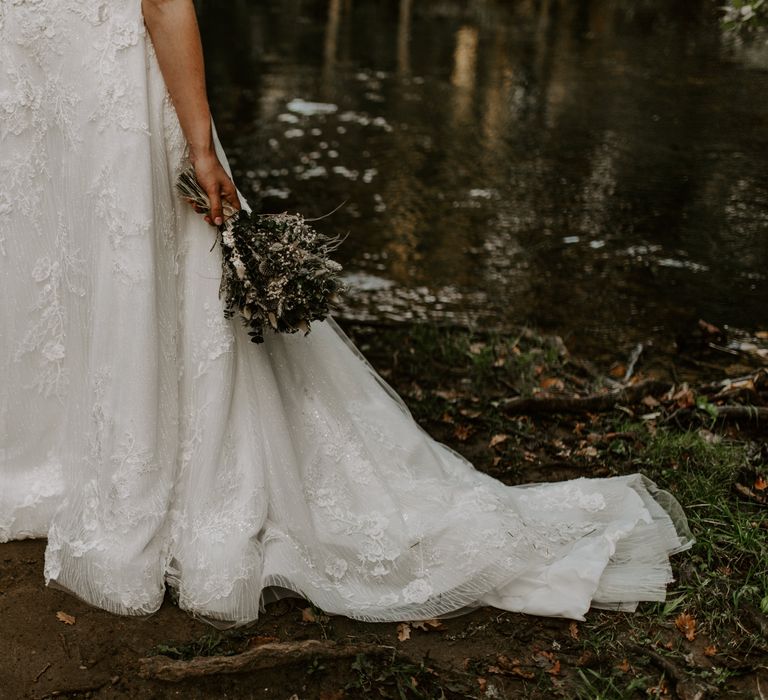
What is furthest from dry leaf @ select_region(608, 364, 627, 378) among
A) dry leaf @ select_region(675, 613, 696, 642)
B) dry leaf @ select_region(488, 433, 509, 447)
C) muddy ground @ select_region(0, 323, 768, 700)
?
dry leaf @ select_region(675, 613, 696, 642)

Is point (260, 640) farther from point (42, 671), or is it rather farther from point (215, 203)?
point (215, 203)

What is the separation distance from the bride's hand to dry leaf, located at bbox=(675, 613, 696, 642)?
6.71ft

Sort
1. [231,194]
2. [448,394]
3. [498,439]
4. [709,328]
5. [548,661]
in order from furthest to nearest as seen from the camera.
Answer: [709,328], [448,394], [498,439], [231,194], [548,661]

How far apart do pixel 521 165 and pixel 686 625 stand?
241 inches

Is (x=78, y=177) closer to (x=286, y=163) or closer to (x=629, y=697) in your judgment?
(x=629, y=697)

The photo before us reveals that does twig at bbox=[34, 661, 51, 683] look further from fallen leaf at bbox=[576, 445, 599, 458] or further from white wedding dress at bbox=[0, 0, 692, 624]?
fallen leaf at bbox=[576, 445, 599, 458]

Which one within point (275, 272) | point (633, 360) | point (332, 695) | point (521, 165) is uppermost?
point (275, 272)

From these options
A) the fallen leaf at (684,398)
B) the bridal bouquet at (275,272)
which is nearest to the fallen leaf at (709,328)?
the fallen leaf at (684,398)

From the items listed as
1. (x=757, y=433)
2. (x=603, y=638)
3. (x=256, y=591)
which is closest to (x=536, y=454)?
(x=757, y=433)

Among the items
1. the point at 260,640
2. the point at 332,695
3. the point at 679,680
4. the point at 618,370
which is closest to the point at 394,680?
the point at 332,695

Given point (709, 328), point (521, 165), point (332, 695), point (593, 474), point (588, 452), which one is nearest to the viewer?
point (332, 695)

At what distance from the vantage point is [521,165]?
28.0 feet

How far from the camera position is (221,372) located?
10.1 ft

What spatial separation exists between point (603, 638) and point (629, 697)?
0.78 feet
